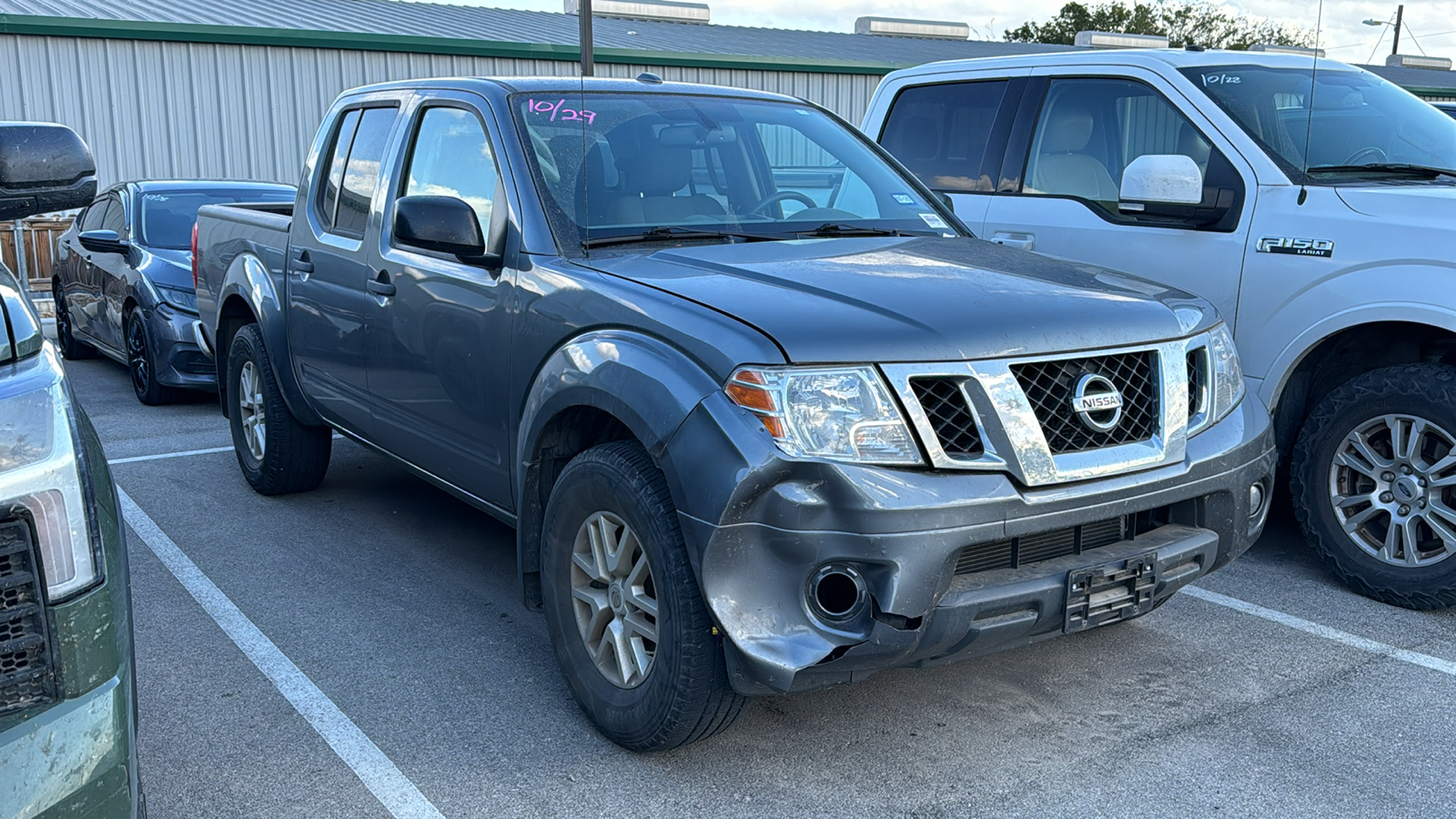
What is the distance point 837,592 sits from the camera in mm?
2904

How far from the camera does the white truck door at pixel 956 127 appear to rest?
609cm

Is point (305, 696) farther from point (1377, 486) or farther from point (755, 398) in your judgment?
point (1377, 486)

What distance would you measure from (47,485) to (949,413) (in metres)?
1.91

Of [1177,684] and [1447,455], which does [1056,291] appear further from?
[1447,455]

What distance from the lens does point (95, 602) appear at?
200cm

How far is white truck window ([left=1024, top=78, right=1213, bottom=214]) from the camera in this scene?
5.36m

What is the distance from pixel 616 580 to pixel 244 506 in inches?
133

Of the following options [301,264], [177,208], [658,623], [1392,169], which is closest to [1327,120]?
[1392,169]

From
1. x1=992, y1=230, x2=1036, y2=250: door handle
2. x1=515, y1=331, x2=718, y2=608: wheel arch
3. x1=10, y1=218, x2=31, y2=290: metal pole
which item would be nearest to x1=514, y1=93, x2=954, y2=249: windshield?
x1=515, y1=331, x2=718, y2=608: wheel arch

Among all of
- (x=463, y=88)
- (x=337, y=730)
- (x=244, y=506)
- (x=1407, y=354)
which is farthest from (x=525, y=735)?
(x=1407, y=354)

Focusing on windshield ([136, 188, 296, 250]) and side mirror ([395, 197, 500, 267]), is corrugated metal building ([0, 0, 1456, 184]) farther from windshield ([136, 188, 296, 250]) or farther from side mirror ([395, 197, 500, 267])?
side mirror ([395, 197, 500, 267])

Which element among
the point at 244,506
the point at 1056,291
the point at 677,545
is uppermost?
the point at 1056,291

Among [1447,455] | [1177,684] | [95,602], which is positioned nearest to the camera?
[95,602]

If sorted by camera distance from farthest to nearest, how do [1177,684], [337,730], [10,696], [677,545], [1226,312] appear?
[1226,312] < [1177,684] < [337,730] < [677,545] < [10,696]
